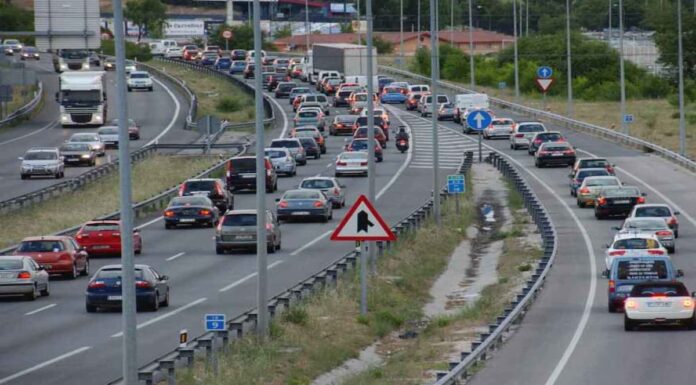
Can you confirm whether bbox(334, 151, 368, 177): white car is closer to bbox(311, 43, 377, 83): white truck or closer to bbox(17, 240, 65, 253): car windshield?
bbox(17, 240, 65, 253): car windshield

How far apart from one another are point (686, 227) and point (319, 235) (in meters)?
11.4

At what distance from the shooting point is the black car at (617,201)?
189 feet

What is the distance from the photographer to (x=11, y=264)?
131ft

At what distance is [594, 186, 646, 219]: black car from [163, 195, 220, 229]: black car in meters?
12.5

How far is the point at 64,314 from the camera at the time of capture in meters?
37.1

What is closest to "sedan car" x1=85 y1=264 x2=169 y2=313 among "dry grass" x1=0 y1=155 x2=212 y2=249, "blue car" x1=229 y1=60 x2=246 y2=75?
"dry grass" x1=0 y1=155 x2=212 y2=249

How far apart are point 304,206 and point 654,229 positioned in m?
13.7

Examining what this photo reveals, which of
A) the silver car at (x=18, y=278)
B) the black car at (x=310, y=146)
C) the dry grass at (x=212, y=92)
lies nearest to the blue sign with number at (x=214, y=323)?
the silver car at (x=18, y=278)

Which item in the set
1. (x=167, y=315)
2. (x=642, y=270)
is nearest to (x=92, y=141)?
(x=167, y=315)

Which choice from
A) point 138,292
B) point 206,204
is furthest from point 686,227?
point 138,292

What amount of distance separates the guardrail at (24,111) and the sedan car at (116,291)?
68.1m

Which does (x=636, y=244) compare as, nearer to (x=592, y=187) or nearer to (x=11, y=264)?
(x=11, y=264)

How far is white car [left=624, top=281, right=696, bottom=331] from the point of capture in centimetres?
3228

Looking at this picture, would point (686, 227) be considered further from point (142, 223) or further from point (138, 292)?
point (138, 292)
